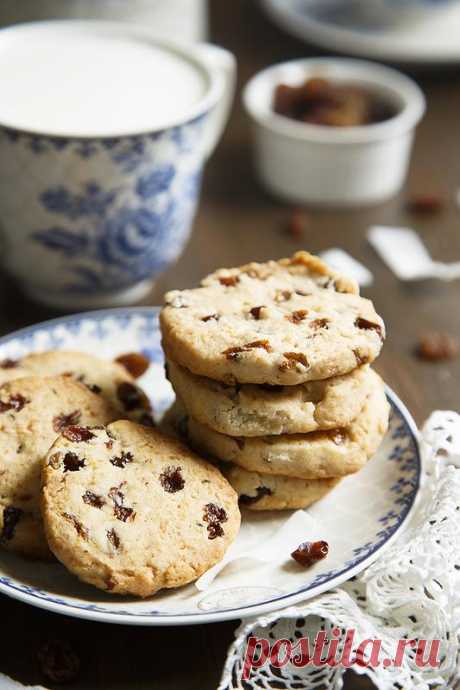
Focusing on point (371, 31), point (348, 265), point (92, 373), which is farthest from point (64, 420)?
point (371, 31)

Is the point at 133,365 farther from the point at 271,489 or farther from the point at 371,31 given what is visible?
the point at 371,31

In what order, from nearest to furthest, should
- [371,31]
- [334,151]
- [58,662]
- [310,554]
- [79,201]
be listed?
[58,662]
[310,554]
[79,201]
[334,151]
[371,31]

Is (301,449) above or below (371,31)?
above

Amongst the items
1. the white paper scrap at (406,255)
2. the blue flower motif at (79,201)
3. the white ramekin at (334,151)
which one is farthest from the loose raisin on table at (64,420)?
the white ramekin at (334,151)

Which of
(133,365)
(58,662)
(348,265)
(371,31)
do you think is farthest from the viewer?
(371,31)

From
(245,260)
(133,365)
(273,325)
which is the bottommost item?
(245,260)

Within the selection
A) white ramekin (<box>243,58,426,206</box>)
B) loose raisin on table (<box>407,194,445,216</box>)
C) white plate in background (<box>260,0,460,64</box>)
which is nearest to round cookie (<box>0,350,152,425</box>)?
white ramekin (<box>243,58,426,206</box>)

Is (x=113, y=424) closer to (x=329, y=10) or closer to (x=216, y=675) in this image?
(x=216, y=675)
